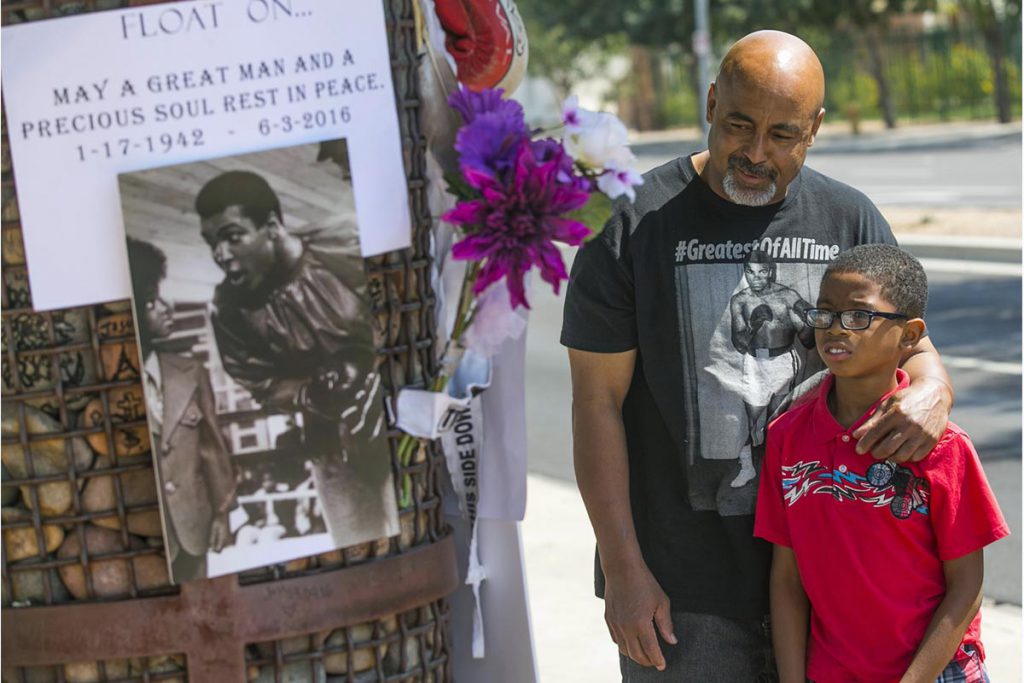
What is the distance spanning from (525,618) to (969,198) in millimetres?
16025

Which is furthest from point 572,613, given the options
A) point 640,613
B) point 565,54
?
point 565,54

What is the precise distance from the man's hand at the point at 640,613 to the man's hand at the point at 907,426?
1.55 feet

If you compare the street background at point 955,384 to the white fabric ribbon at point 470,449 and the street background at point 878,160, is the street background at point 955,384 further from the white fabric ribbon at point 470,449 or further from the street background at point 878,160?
the white fabric ribbon at point 470,449

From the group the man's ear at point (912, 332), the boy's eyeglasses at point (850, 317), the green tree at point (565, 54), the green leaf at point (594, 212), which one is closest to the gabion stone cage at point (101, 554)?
the green leaf at point (594, 212)

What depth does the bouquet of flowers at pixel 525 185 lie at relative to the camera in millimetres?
1948

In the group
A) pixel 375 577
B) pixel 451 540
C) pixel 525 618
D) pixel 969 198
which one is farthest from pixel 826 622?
pixel 969 198

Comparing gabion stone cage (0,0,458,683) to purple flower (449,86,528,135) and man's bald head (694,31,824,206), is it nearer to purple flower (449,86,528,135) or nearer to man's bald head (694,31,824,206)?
purple flower (449,86,528,135)

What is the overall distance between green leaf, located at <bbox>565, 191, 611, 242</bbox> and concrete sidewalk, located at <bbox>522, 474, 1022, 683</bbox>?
254 centimetres

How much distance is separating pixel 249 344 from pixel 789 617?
1.21 m

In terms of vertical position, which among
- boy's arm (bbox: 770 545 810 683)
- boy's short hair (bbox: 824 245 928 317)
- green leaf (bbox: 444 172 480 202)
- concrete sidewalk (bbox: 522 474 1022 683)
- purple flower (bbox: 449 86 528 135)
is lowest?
concrete sidewalk (bbox: 522 474 1022 683)

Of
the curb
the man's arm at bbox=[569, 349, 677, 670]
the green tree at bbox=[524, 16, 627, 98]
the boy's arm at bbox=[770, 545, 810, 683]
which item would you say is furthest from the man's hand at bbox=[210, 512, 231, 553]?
the green tree at bbox=[524, 16, 627, 98]

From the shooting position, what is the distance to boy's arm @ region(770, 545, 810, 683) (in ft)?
8.71

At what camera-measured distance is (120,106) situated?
1.93m

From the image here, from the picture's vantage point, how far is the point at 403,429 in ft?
6.84
